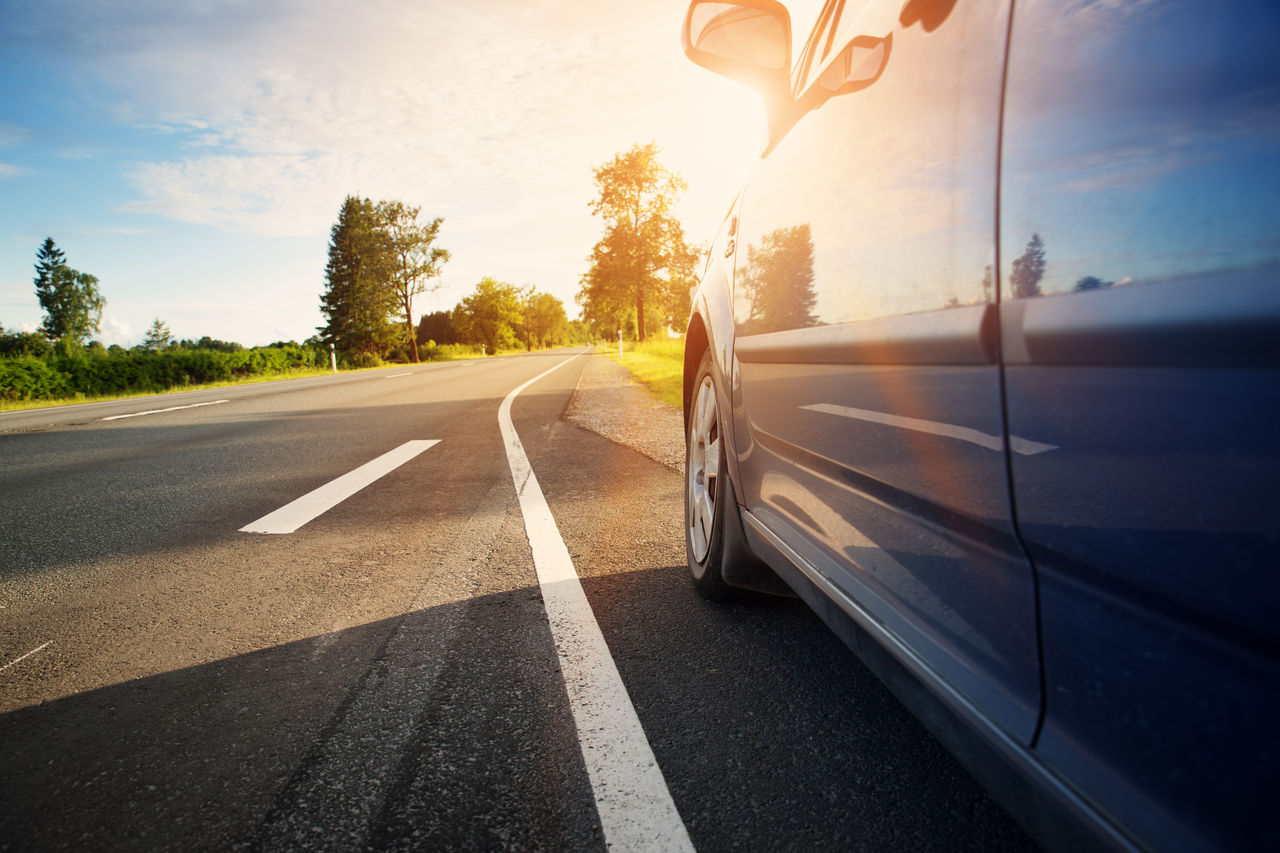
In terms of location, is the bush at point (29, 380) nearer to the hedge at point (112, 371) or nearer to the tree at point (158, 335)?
the hedge at point (112, 371)

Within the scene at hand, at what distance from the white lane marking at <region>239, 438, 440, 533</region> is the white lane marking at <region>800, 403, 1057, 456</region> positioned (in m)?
3.42

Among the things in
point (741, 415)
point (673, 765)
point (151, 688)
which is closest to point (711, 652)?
point (673, 765)

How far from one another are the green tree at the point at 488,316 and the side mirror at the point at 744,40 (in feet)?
313

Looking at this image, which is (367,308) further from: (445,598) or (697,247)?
(445,598)

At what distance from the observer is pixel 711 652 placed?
223cm

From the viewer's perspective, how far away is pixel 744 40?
195cm

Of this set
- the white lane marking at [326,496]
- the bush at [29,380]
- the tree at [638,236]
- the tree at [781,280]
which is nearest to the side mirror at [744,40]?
the tree at [781,280]

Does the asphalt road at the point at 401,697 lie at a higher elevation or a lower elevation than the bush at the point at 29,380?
lower

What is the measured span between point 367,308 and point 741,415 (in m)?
60.6

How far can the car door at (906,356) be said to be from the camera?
35.8 inches

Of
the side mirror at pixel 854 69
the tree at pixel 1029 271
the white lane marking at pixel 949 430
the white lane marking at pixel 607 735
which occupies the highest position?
the side mirror at pixel 854 69

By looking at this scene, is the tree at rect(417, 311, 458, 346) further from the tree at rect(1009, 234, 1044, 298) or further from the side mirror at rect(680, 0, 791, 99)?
the tree at rect(1009, 234, 1044, 298)

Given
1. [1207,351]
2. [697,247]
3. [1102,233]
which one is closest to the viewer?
[1207,351]

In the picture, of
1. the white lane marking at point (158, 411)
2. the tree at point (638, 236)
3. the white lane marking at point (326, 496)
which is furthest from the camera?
the tree at point (638, 236)
